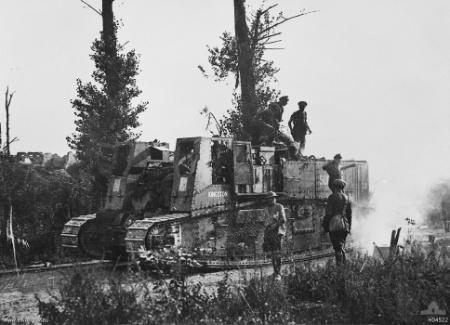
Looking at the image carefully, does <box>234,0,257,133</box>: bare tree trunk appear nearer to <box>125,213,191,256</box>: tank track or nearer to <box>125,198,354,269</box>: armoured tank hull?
<box>125,198,354,269</box>: armoured tank hull

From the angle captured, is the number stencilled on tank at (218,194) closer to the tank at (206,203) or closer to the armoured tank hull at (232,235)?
the tank at (206,203)

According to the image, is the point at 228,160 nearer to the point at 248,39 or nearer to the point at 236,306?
the point at 236,306

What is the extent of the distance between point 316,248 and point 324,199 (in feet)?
4.80

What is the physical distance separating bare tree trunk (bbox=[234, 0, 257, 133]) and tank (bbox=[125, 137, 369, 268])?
6.87m

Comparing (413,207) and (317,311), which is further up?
(413,207)

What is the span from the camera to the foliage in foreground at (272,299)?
24.6 ft

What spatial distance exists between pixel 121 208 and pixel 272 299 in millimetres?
7909

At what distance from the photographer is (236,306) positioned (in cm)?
846

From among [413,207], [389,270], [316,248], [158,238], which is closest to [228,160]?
[158,238]

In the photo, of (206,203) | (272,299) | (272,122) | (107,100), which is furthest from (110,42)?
(272,299)

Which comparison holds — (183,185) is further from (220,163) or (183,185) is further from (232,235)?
(232,235)

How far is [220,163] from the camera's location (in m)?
15.1

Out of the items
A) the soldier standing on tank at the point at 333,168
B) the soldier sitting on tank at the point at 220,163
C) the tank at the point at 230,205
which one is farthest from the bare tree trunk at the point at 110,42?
the soldier standing on tank at the point at 333,168

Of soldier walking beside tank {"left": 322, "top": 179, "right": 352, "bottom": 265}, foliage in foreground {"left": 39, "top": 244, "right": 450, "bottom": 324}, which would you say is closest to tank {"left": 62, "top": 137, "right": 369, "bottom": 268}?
soldier walking beside tank {"left": 322, "top": 179, "right": 352, "bottom": 265}
